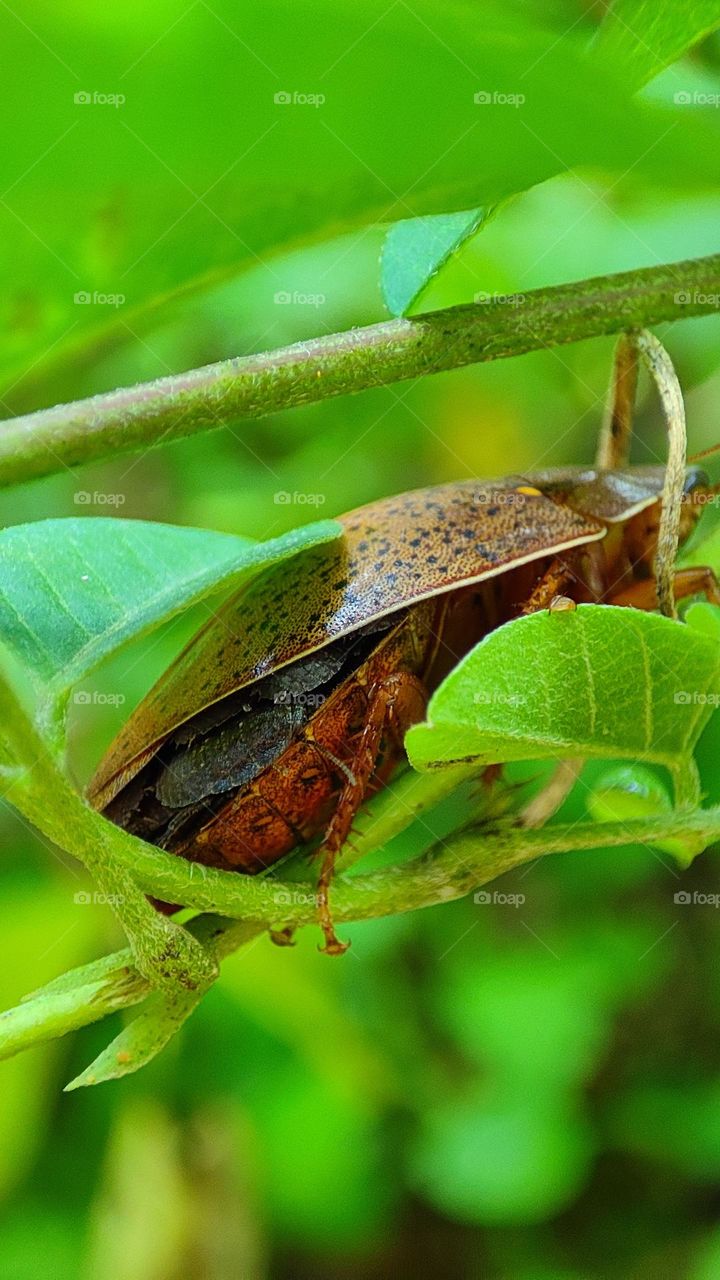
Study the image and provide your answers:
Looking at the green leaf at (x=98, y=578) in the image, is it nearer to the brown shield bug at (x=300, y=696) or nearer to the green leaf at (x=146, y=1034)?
the brown shield bug at (x=300, y=696)

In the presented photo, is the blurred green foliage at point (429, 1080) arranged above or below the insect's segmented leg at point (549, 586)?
below

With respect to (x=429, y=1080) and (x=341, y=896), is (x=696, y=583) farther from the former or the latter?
(x=429, y=1080)

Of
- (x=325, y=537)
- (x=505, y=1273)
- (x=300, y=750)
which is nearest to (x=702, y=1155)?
(x=505, y=1273)

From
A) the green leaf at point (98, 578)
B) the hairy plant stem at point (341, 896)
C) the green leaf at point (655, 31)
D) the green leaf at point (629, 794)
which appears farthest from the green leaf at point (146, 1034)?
the green leaf at point (655, 31)

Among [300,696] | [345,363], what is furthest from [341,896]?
[345,363]

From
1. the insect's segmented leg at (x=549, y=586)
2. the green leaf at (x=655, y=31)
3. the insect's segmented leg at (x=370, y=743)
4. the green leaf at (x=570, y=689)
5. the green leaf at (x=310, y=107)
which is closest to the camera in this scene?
the green leaf at (x=310, y=107)

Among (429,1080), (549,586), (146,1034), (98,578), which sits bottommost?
(429,1080)
